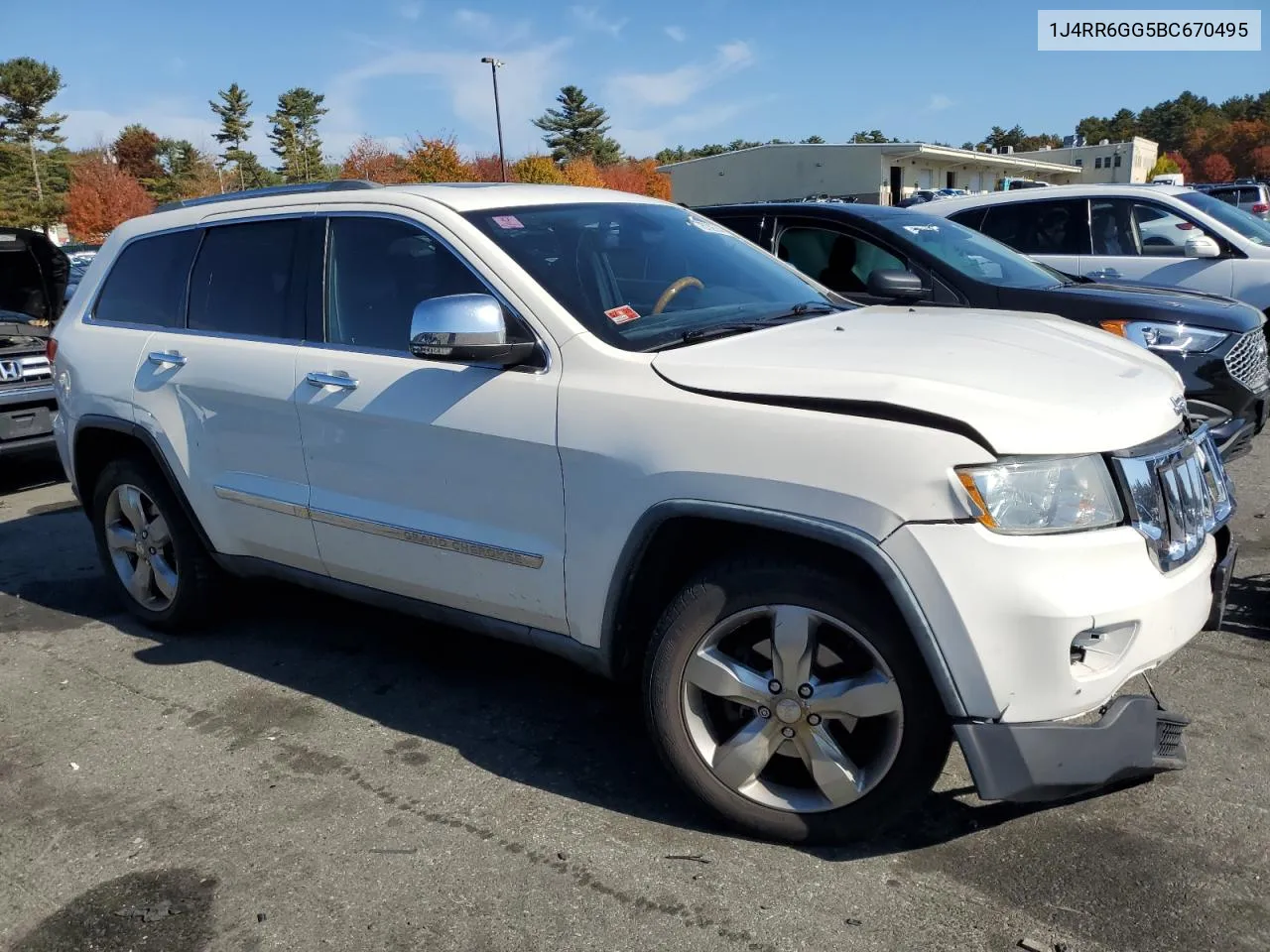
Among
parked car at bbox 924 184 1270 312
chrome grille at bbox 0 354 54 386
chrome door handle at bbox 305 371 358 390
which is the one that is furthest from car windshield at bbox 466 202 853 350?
chrome grille at bbox 0 354 54 386

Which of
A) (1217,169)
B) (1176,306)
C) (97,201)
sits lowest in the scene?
(1176,306)

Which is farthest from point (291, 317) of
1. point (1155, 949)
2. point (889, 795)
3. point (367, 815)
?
point (1155, 949)

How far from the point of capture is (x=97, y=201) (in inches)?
2281

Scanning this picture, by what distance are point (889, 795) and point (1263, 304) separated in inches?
287

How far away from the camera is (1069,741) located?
2.44 metres

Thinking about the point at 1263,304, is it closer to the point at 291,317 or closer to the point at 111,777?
the point at 291,317

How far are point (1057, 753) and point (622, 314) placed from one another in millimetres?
1728

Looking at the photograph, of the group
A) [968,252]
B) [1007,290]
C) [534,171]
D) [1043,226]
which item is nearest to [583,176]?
[534,171]

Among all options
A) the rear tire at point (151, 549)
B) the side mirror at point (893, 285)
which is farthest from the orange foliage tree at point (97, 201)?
the side mirror at point (893, 285)

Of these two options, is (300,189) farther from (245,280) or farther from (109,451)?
(109,451)

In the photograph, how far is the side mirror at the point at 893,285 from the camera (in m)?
4.75

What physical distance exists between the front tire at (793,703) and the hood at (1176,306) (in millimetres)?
3749

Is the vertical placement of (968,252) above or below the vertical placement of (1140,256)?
above

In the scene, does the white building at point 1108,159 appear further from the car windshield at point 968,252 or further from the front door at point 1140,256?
the car windshield at point 968,252
